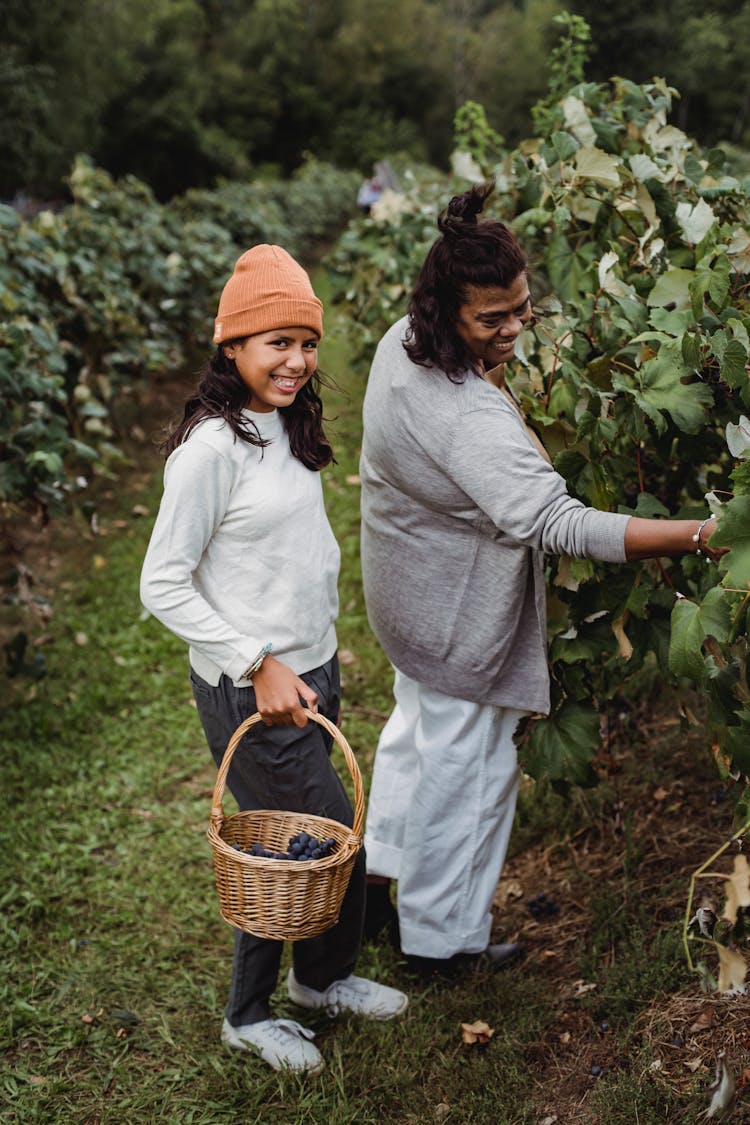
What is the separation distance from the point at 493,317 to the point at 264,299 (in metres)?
0.49

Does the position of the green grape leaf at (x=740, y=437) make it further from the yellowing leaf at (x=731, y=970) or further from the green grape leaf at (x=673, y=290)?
the yellowing leaf at (x=731, y=970)

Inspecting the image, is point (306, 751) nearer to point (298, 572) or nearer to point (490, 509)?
point (298, 572)

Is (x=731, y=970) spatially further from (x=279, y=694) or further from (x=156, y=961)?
(x=156, y=961)

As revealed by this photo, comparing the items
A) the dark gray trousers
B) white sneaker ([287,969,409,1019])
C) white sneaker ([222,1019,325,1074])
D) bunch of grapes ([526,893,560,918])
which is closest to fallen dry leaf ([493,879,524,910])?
bunch of grapes ([526,893,560,918])

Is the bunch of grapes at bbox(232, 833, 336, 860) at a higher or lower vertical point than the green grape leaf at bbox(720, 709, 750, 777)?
lower

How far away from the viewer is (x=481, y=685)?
244cm

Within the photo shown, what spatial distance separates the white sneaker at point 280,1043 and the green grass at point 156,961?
4 cm

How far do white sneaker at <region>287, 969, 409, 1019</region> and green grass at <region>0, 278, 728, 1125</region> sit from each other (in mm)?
38

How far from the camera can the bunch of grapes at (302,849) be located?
2.18 m

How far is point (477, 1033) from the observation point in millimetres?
2543

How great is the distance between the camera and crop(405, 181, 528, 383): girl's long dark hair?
2.15 metres

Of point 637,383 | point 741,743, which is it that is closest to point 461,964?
point 741,743

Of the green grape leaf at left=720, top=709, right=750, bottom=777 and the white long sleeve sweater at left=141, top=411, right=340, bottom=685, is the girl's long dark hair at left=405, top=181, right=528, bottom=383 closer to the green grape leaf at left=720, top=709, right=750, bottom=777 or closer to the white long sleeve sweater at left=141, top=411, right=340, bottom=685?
the white long sleeve sweater at left=141, top=411, right=340, bottom=685

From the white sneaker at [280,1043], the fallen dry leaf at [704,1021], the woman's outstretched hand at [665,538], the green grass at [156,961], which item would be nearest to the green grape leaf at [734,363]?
the woman's outstretched hand at [665,538]
